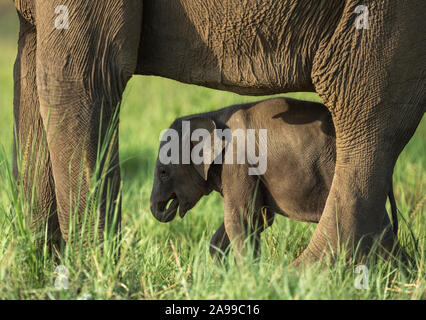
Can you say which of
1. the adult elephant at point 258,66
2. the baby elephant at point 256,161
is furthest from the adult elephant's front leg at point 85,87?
the baby elephant at point 256,161

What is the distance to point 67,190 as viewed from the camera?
3.52 metres

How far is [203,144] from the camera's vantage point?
14.1 feet

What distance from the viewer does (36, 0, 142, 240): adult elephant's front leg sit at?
337cm

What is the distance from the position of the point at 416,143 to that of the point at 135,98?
4.10m

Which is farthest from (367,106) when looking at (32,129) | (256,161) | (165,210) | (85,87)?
(32,129)

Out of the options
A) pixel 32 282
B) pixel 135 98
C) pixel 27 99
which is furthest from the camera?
pixel 135 98

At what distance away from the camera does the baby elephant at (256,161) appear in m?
4.03

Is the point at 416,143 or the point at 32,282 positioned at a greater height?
the point at 416,143

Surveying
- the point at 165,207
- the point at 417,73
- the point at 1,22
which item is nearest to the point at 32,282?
the point at 165,207

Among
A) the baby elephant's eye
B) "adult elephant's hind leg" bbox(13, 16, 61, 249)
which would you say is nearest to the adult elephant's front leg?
"adult elephant's hind leg" bbox(13, 16, 61, 249)

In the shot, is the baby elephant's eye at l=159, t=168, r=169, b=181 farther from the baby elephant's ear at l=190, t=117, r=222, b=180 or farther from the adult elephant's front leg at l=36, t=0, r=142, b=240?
the adult elephant's front leg at l=36, t=0, r=142, b=240

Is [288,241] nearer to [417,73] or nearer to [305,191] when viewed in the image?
[305,191]

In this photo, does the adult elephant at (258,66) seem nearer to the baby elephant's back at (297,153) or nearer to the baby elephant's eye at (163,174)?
the baby elephant's back at (297,153)
